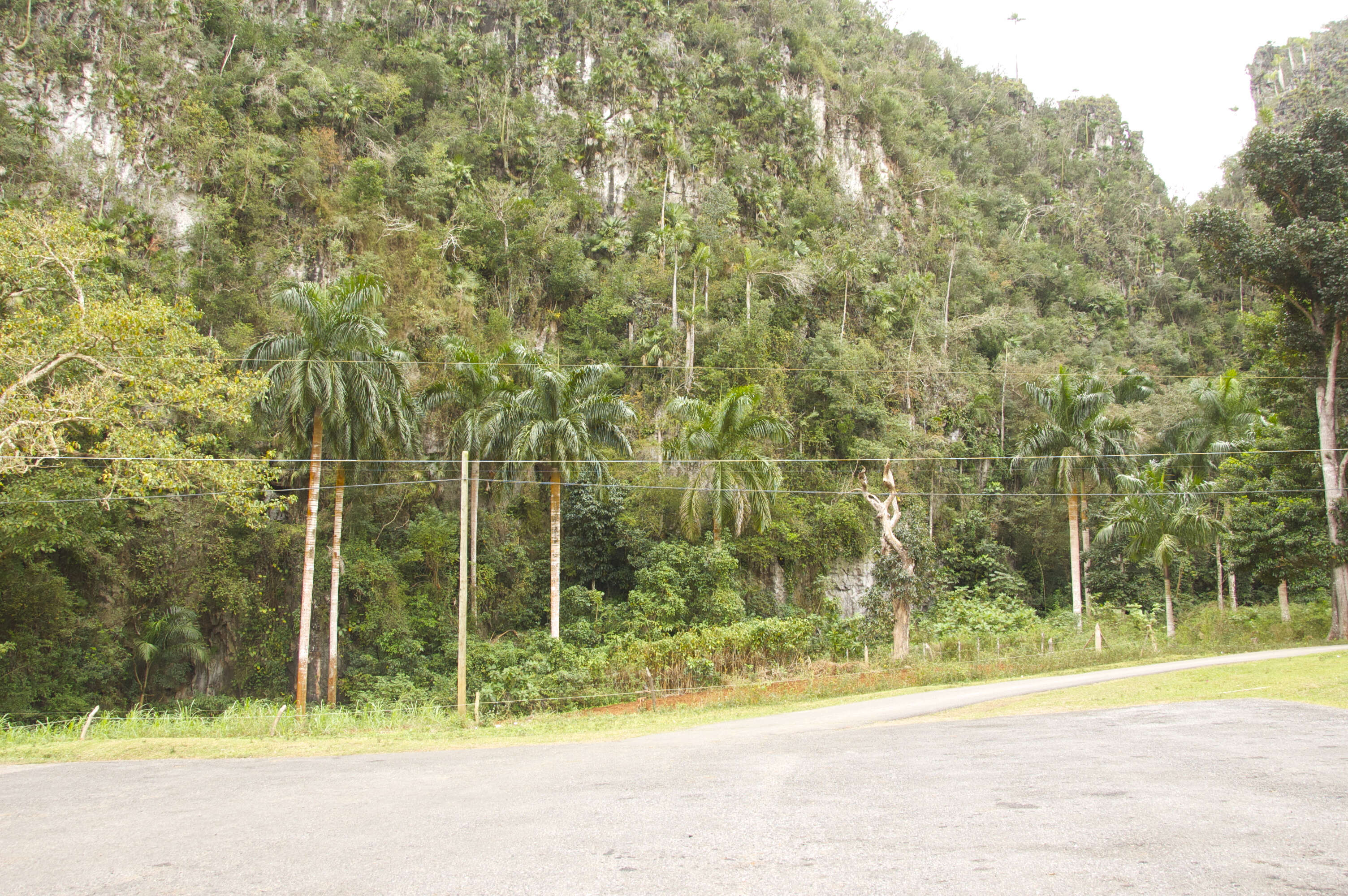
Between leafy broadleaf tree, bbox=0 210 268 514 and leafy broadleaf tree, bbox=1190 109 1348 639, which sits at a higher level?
leafy broadleaf tree, bbox=1190 109 1348 639

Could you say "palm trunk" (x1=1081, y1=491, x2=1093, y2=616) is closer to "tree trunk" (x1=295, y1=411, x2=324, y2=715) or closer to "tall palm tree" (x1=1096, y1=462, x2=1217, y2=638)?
"tall palm tree" (x1=1096, y1=462, x2=1217, y2=638)

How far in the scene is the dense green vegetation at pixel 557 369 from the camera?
854 inches

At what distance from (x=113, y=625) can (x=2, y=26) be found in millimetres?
30245

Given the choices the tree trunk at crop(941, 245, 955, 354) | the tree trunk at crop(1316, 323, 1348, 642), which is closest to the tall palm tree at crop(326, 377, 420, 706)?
the tree trunk at crop(941, 245, 955, 354)

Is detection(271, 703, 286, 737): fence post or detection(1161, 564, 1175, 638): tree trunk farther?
detection(1161, 564, 1175, 638): tree trunk

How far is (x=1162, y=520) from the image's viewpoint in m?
28.5

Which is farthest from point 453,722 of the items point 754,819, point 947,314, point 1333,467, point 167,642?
point 947,314

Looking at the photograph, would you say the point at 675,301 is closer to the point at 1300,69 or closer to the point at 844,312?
the point at 844,312

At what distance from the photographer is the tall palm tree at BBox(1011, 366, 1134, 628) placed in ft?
103

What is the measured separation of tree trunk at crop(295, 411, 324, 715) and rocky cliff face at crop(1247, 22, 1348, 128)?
2450 inches

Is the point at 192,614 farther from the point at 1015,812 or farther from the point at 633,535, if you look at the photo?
the point at 1015,812

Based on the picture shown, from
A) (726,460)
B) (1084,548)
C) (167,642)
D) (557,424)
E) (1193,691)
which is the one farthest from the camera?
(1084,548)

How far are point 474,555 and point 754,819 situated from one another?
19153 millimetres

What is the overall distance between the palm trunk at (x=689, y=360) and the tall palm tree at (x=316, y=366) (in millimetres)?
14213
